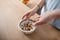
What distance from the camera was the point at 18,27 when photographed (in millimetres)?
938

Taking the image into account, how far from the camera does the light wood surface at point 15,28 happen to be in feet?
2.97

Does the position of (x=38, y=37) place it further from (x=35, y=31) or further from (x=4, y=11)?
(x=4, y=11)

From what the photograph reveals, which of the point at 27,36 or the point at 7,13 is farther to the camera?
the point at 7,13

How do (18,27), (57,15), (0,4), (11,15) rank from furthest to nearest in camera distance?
(0,4)
(11,15)
(18,27)
(57,15)

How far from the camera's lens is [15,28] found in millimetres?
956

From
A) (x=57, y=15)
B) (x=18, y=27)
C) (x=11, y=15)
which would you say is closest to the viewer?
(x=57, y=15)

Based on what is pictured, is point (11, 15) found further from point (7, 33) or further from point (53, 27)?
point (53, 27)

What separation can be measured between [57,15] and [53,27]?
197 mm

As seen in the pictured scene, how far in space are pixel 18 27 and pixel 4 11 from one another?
243mm

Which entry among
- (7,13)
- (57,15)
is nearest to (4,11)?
(7,13)

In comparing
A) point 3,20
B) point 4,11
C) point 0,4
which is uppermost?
point 0,4

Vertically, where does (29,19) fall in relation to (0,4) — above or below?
below

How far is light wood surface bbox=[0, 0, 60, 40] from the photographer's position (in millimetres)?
906

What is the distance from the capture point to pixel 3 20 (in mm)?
1022
